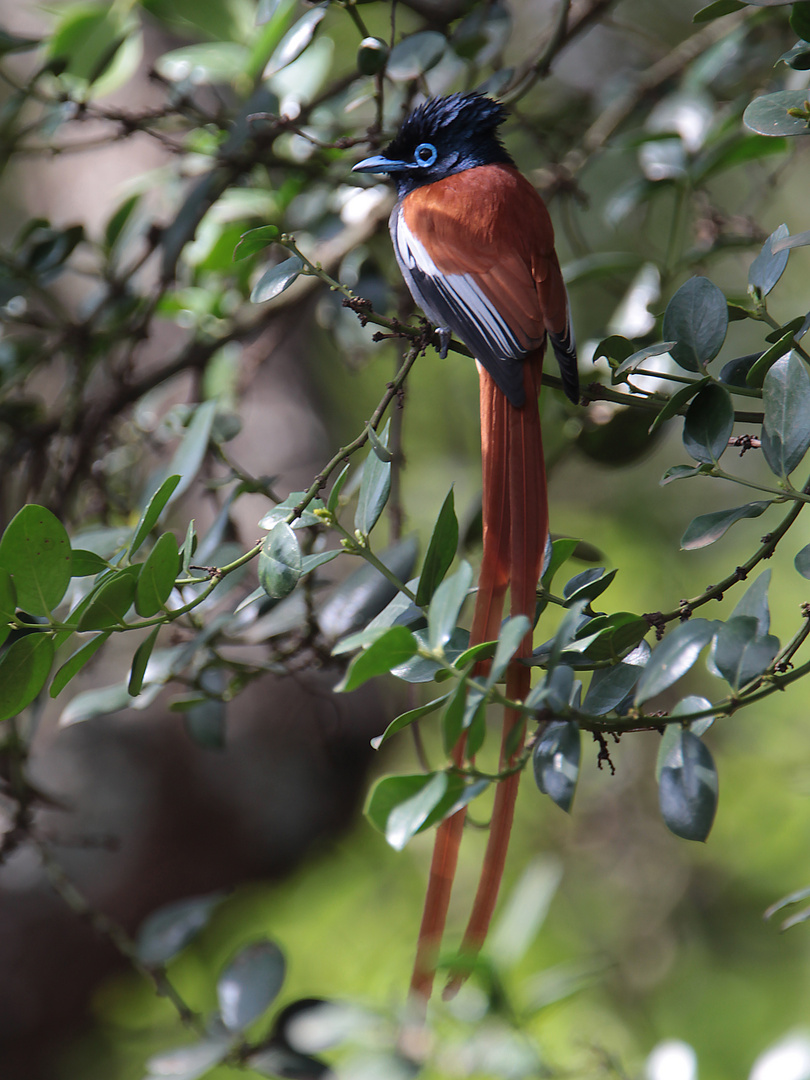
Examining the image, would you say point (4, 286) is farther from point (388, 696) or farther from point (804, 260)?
point (804, 260)

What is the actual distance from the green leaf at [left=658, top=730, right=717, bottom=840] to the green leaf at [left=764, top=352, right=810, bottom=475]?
0.99 ft

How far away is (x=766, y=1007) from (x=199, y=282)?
246 cm

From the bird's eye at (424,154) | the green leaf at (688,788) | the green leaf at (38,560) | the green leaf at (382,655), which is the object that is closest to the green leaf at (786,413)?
the green leaf at (688,788)

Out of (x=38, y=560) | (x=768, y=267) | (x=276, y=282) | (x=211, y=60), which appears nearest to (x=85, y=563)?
(x=38, y=560)

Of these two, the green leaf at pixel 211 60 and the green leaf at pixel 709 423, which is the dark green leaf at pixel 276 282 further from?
the green leaf at pixel 211 60

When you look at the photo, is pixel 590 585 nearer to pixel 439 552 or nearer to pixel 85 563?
pixel 439 552

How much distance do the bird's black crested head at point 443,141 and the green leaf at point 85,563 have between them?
2.64 feet

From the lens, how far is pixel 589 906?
9.03 feet

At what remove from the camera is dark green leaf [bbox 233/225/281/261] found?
0.87 meters

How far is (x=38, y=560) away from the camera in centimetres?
83

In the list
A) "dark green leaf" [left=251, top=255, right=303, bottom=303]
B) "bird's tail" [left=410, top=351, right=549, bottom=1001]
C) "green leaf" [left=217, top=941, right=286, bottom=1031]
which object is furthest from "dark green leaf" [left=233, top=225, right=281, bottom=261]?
"green leaf" [left=217, top=941, right=286, bottom=1031]

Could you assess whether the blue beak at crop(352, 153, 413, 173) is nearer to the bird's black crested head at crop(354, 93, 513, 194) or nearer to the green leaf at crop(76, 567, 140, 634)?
the bird's black crested head at crop(354, 93, 513, 194)

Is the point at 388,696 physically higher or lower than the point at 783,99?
lower

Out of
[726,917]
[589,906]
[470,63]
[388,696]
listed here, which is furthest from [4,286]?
[726,917]
